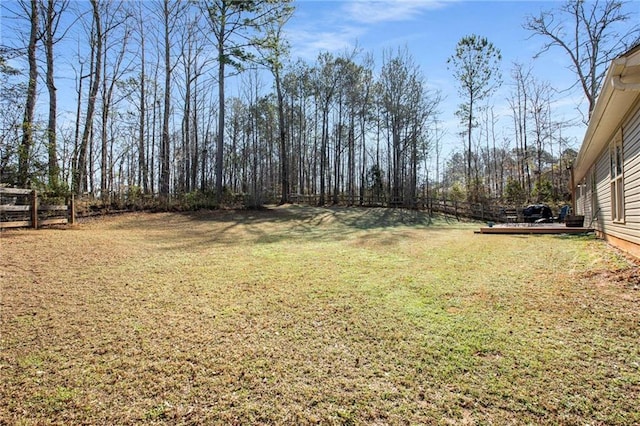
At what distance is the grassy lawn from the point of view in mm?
1790

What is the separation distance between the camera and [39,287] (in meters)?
3.61

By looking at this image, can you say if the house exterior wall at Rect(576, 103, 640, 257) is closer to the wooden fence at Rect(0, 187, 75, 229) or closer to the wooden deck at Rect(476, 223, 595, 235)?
the wooden deck at Rect(476, 223, 595, 235)

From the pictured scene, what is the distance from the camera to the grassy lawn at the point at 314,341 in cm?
179

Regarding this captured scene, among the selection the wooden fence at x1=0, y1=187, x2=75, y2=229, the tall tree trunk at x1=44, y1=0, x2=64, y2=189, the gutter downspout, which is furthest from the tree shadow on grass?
the gutter downspout

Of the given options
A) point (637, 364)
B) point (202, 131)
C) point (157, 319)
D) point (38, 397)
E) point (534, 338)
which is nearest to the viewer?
point (38, 397)

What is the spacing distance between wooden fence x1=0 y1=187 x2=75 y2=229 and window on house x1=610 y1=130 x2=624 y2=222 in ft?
40.9

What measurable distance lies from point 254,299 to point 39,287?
259 centimetres

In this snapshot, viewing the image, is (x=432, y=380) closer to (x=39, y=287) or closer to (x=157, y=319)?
(x=157, y=319)

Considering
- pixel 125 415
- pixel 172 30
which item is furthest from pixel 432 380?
pixel 172 30

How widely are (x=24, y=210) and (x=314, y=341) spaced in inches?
329

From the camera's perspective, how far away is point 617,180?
6238 mm

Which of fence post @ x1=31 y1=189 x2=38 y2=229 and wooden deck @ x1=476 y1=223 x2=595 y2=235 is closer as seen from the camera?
fence post @ x1=31 y1=189 x2=38 y2=229

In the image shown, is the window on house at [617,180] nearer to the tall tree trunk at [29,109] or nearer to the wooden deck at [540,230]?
the wooden deck at [540,230]

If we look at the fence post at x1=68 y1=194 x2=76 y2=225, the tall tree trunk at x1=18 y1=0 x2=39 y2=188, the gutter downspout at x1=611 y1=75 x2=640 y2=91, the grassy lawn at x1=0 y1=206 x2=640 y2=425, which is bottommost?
the grassy lawn at x1=0 y1=206 x2=640 y2=425
